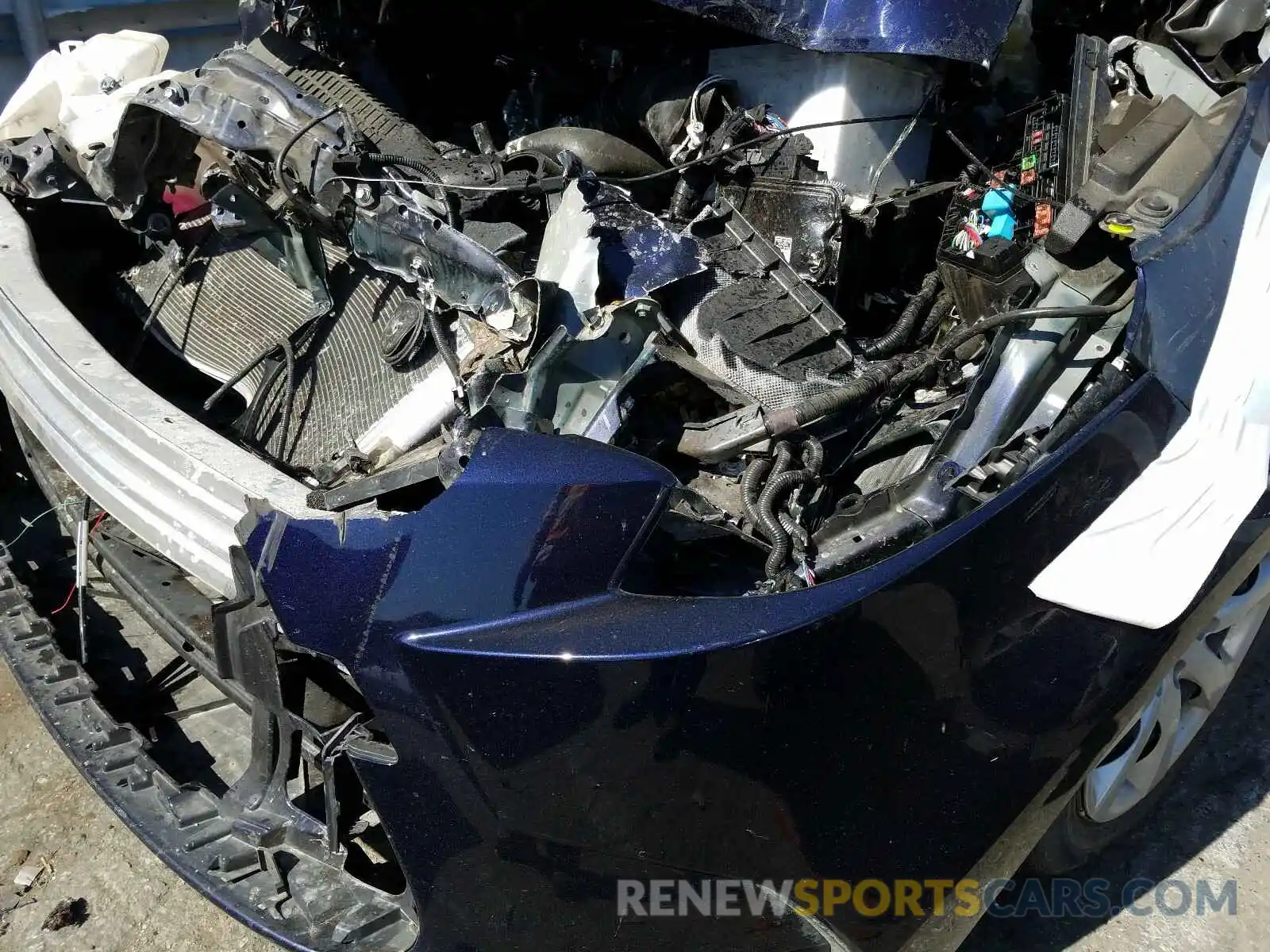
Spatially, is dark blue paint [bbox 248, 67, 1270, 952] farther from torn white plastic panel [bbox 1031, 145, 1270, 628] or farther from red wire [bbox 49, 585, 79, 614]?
red wire [bbox 49, 585, 79, 614]

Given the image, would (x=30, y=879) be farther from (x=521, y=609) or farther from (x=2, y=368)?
(x=521, y=609)

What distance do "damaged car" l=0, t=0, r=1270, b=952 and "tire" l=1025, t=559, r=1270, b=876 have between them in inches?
0.7

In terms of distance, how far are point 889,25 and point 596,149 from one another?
91 centimetres

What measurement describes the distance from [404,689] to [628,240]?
3.94ft

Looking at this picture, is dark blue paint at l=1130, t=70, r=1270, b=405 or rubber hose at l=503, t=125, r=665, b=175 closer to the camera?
dark blue paint at l=1130, t=70, r=1270, b=405

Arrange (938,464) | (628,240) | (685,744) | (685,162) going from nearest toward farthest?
(685,744) < (938,464) < (628,240) < (685,162)

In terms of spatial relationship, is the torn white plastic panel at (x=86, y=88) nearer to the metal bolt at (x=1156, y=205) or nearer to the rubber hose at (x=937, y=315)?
the rubber hose at (x=937, y=315)

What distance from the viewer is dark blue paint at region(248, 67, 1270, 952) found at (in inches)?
58.4

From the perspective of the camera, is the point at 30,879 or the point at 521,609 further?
the point at 30,879

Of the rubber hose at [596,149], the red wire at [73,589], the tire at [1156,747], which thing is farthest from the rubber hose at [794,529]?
the red wire at [73,589]

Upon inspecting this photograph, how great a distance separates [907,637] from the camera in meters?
1.56

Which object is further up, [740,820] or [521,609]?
[521,609]

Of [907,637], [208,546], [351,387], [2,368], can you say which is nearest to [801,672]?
[907,637]

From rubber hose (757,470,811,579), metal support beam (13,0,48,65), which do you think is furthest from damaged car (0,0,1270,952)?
metal support beam (13,0,48,65)
